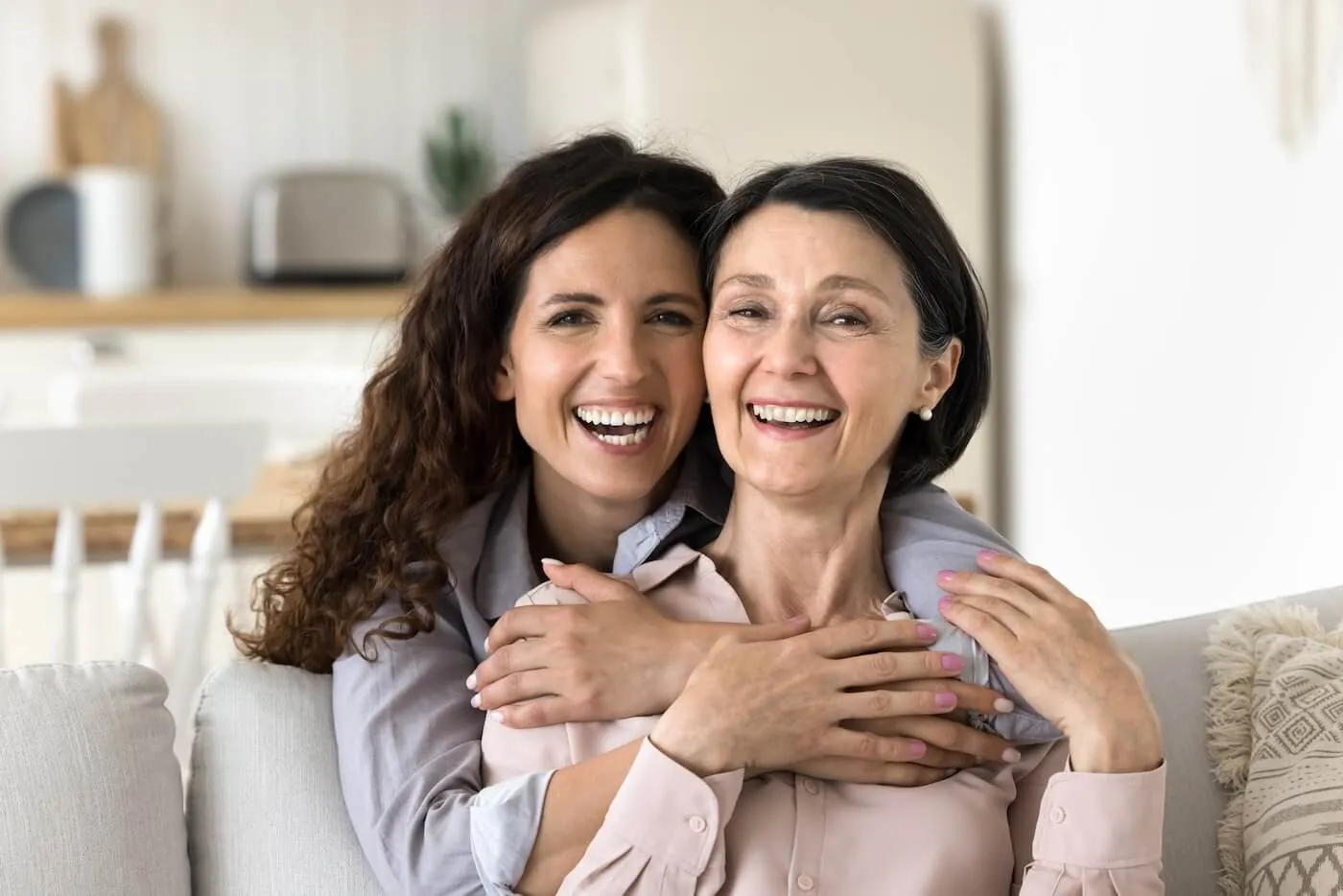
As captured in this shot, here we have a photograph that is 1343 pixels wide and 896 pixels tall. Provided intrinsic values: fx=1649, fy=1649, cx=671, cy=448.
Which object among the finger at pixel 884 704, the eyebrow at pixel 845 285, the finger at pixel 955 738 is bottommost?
the finger at pixel 955 738

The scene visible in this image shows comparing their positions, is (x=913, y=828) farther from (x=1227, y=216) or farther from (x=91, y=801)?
(x=1227, y=216)

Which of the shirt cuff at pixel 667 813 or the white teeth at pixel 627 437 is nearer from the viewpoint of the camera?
the shirt cuff at pixel 667 813

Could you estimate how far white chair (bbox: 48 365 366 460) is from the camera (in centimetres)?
330

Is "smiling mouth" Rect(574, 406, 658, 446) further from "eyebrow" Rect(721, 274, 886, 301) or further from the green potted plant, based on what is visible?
the green potted plant

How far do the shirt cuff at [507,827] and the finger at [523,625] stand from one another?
151mm

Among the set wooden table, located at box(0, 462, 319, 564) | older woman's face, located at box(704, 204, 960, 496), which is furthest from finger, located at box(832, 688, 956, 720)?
wooden table, located at box(0, 462, 319, 564)

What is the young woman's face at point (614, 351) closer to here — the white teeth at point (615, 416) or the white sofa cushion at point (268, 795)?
the white teeth at point (615, 416)

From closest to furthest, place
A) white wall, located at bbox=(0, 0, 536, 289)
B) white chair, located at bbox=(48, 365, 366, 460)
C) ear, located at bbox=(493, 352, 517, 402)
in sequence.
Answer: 1. ear, located at bbox=(493, 352, 517, 402)
2. white chair, located at bbox=(48, 365, 366, 460)
3. white wall, located at bbox=(0, 0, 536, 289)

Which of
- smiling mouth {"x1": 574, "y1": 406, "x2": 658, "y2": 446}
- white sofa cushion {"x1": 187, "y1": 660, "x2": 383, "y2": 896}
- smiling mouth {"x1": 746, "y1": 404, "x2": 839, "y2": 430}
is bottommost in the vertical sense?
white sofa cushion {"x1": 187, "y1": 660, "x2": 383, "y2": 896}

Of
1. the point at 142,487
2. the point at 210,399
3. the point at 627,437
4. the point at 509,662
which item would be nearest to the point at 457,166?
the point at 210,399

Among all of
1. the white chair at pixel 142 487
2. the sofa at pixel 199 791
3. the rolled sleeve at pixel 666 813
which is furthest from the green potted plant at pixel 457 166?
the rolled sleeve at pixel 666 813

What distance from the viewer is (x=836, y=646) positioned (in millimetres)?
1489

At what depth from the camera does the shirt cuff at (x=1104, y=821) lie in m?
1.39

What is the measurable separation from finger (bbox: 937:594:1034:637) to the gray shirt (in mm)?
48
